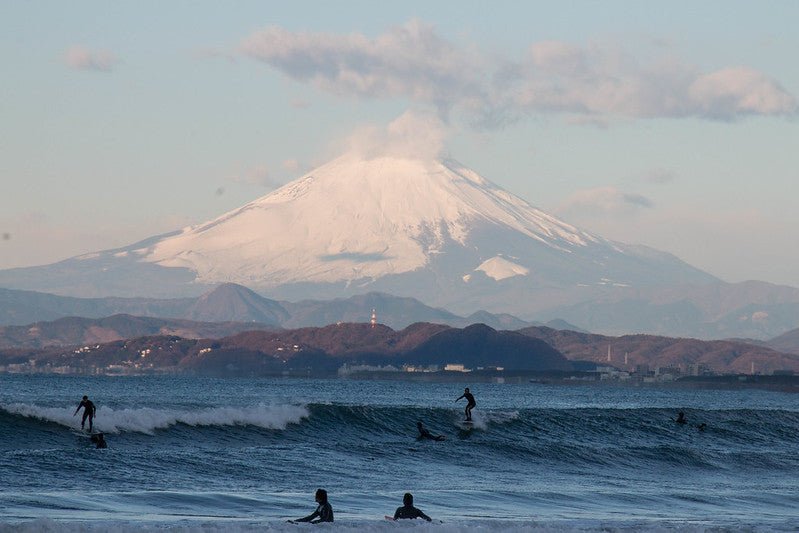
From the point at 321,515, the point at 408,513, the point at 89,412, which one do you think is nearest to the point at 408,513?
the point at 408,513

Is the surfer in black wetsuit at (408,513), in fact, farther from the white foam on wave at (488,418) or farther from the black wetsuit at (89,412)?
the white foam on wave at (488,418)

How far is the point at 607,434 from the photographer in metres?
71.2

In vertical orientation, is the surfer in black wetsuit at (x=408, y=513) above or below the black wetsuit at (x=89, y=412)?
below

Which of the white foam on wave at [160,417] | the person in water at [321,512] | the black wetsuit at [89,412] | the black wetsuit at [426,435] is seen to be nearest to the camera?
the person in water at [321,512]

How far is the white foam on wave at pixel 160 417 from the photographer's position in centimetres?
5475

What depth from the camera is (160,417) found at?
5656 cm

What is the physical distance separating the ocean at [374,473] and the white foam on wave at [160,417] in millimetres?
87

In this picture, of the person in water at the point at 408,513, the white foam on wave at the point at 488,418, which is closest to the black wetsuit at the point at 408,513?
the person in water at the point at 408,513

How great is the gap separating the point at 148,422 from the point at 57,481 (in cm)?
1751

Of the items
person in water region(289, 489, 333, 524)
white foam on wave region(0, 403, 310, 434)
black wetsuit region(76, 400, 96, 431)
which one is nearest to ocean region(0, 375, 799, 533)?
white foam on wave region(0, 403, 310, 434)

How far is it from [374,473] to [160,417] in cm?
1350

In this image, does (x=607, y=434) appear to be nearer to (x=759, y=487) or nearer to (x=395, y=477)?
(x=759, y=487)

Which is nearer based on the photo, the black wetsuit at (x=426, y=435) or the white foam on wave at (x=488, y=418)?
the black wetsuit at (x=426, y=435)

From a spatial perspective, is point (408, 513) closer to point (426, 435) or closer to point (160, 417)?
point (426, 435)
